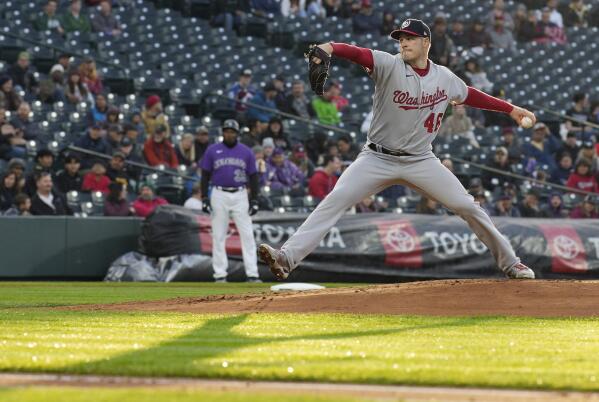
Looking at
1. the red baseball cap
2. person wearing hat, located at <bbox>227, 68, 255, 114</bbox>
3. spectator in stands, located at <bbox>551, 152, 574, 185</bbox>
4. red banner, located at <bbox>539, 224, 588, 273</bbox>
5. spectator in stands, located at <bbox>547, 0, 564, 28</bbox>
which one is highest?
the red baseball cap

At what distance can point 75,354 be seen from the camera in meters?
5.72

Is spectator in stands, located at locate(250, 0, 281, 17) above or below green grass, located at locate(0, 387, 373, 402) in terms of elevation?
above

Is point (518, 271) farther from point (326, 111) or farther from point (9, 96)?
point (326, 111)

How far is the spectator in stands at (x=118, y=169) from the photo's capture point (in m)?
16.4

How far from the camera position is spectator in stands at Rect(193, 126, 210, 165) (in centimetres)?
1786

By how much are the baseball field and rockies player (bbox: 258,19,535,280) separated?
56 centimetres

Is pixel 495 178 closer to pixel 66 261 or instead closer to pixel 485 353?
pixel 66 261

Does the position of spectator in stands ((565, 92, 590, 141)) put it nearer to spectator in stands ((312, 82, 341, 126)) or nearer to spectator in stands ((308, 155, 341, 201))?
spectator in stands ((312, 82, 341, 126))

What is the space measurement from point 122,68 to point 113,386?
51.0 feet

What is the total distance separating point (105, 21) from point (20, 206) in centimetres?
694

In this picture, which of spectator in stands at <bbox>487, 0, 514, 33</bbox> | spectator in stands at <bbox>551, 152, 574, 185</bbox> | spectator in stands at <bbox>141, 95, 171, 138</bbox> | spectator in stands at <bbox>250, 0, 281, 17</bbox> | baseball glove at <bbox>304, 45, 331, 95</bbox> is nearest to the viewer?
baseball glove at <bbox>304, 45, 331, 95</bbox>

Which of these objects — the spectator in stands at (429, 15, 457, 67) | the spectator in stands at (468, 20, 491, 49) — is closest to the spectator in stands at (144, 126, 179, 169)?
the spectator in stands at (429, 15, 457, 67)

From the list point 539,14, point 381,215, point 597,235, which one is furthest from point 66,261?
point 539,14

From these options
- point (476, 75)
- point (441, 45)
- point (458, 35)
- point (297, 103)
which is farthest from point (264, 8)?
point (476, 75)
